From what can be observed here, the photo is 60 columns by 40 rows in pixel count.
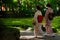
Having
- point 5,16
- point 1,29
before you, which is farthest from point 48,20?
point 5,16

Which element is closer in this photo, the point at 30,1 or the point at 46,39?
the point at 46,39

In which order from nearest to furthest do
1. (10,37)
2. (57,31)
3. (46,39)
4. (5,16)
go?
1. (10,37)
2. (46,39)
3. (57,31)
4. (5,16)

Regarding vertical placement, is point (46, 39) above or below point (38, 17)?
below

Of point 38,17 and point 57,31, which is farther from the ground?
point 38,17

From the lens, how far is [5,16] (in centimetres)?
3053

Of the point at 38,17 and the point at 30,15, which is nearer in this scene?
the point at 38,17

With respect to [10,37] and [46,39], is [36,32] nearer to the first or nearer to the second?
[46,39]

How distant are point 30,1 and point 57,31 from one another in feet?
50.2

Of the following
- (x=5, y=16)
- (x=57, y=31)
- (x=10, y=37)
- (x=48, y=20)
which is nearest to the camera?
(x=10, y=37)

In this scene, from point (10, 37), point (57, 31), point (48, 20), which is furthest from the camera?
point (57, 31)

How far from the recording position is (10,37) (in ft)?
32.3

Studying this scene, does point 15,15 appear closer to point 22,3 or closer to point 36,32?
point 22,3

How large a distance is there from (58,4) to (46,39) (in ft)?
62.6

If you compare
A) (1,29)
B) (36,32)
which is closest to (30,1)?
(36,32)
